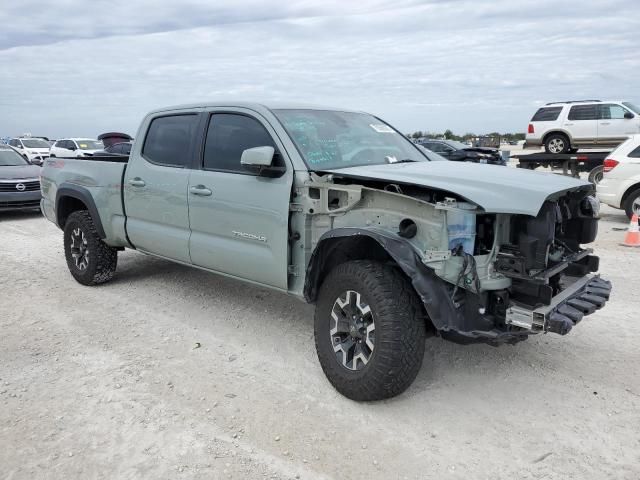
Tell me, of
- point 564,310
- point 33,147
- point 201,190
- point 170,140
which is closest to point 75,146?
point 33,147

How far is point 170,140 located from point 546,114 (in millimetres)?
15869

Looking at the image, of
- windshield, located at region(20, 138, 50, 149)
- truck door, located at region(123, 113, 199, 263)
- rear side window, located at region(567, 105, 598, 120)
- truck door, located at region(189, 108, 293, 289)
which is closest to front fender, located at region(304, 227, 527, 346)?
truck door, located at region(189, 108, 293, 289)

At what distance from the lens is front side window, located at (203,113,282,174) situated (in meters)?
4.30

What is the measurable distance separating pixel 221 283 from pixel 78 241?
1.68 meters

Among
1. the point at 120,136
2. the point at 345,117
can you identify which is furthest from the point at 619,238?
the point at 120,136

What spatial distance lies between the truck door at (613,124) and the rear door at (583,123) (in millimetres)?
167

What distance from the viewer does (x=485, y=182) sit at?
10.9ft

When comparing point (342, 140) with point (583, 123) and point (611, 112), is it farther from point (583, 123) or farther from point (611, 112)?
point (611, 112)

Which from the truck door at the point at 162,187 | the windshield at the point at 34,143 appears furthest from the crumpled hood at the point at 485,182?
the windshield at the point at 34,143

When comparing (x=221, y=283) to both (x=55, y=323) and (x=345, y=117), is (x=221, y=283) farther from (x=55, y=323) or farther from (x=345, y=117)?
(x=345, y=117)

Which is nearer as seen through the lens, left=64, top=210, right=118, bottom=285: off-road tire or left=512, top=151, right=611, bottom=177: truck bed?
left=64, top=210, right=118, bottom=285: off-road tire

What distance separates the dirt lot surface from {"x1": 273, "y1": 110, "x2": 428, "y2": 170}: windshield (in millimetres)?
1512

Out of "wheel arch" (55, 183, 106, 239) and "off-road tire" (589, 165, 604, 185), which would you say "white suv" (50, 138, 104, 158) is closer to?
"wheel arch" (55, 183, 106, 239)

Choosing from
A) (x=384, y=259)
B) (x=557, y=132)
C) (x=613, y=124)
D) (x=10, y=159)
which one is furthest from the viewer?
(x=557, y=132)
